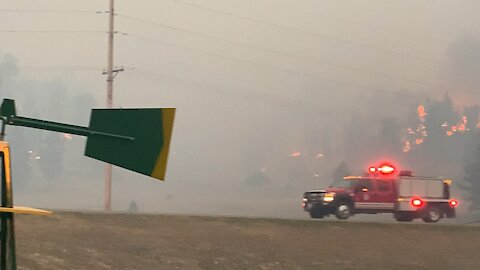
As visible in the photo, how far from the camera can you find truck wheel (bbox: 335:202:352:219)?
27.2 meters

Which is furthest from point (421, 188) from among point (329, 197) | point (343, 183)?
point (329, 197)

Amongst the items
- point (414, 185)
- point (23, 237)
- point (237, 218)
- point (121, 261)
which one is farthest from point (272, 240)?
point (414, 185)

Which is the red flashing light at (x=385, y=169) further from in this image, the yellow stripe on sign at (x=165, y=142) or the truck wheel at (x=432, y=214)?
the yellow stripe on sign at (x=165, y=142)

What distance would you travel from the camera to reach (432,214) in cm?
2881

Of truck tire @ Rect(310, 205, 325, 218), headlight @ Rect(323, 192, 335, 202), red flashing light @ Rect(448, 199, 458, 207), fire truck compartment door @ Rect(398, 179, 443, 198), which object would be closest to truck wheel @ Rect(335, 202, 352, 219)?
headlight @ Rect(323, 192, 335, 202)

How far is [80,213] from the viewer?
19.9 meters

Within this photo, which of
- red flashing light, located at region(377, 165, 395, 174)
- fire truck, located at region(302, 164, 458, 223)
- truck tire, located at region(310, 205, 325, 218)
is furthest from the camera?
red flashing light, located at region(377, 165, 395, 174)

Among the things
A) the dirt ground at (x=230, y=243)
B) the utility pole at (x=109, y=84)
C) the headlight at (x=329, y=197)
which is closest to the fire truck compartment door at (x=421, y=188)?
the headlight at (x=329, y=197)

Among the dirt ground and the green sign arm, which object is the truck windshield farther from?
the green sign arm

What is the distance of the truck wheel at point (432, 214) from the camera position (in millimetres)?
28688

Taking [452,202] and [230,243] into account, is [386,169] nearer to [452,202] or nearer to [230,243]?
[452,202]

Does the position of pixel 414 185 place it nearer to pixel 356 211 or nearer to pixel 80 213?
pixel 356 211

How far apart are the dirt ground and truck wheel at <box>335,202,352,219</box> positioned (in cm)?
469

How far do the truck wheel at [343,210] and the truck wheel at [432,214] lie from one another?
14.0ft
